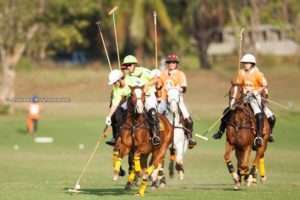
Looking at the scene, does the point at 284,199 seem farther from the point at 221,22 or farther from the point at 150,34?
the point at 221,22

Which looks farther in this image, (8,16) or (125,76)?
(8,16)

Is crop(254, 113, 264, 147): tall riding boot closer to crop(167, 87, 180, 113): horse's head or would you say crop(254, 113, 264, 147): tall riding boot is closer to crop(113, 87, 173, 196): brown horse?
crop(167, 87, 180, 113): horse's head

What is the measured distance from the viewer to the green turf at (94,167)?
24.1 metres

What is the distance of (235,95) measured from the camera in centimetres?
2580

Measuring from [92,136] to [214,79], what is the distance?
70.6 ft

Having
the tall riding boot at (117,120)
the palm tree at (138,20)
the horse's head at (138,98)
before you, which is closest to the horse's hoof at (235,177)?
the tall riding boot at (117,120)

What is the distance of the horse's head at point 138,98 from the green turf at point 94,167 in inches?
69.8

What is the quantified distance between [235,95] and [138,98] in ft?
9.94

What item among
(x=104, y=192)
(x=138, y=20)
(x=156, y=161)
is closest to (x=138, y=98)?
(x=156, y=161)

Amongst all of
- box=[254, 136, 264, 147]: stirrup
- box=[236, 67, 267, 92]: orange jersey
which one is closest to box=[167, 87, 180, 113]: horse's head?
box=[236, 67, 267, 92]: orange jersey

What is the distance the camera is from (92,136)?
49.4 meters

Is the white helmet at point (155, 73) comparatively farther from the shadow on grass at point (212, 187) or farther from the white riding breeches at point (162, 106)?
the shadow on grass at point (212, 187)

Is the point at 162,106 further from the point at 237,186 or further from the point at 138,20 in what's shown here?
the point at 138,20

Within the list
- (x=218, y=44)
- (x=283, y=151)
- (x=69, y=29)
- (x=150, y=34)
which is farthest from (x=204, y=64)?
(x=283, y=151)
